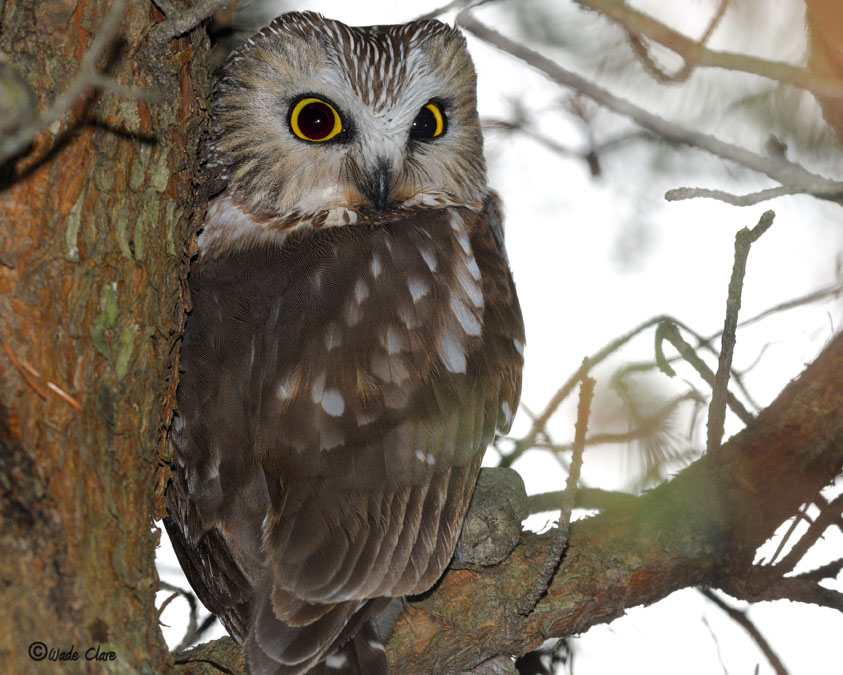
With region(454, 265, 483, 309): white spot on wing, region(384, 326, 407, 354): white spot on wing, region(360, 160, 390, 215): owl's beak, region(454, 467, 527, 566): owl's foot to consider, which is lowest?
region(454, 467, 527, 566): owl's foot

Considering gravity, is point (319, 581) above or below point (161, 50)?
below

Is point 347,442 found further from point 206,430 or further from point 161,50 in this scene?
point 161,50

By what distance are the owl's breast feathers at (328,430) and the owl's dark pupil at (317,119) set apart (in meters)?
0.43

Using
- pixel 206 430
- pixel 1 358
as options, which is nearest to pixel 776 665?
pixel 206 430

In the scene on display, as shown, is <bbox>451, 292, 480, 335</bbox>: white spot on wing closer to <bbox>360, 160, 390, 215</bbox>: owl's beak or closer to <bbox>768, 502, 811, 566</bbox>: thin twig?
<bbox>360, 160, 390, 215</bbox>: owl's beak

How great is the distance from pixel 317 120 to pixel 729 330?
1.45 m

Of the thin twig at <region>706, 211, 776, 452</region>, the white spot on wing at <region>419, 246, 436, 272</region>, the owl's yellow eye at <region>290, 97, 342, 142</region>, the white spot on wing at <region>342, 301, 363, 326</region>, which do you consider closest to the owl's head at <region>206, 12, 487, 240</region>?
the owl's yellow eye at <region>290, 97, 342, 142</region>

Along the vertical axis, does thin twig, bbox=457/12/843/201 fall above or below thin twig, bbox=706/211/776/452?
above

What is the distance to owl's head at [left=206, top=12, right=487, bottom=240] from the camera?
9.22 ft

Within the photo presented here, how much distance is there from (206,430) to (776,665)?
162 centimetres

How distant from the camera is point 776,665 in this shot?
232cm

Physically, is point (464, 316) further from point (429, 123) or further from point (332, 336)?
point (429, 123)

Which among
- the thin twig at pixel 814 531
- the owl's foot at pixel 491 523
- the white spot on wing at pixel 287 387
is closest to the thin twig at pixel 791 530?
the thin twig at pixel 814 531

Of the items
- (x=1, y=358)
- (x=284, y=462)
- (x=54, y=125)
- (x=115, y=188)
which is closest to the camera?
(x=1, y=358)
